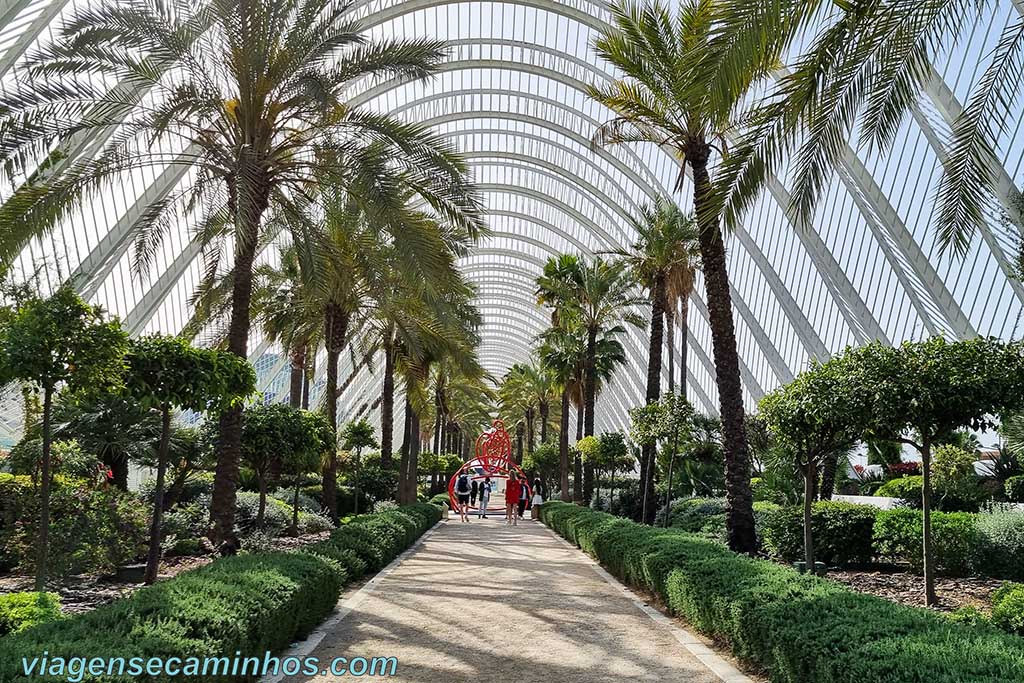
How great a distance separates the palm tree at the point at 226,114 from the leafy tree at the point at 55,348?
141 inches

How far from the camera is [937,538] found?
12.4m

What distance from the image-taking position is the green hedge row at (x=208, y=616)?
15.1 ft

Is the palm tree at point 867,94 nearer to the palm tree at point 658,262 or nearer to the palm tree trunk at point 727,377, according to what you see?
the palm tree trunk at point 727,377

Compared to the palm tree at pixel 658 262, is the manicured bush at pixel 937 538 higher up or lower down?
lower down

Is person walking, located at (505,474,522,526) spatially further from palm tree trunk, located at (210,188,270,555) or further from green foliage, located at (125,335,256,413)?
green foliage, located at (125,335,256,413)

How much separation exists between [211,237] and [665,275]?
1361 centimetres

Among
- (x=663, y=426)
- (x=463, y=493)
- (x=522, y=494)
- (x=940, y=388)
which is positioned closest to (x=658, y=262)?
(x=663, y=426)

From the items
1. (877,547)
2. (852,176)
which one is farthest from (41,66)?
(852,176)

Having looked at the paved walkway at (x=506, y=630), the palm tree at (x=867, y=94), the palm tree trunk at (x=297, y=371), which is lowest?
the paved walkway at (x=506, y=630)

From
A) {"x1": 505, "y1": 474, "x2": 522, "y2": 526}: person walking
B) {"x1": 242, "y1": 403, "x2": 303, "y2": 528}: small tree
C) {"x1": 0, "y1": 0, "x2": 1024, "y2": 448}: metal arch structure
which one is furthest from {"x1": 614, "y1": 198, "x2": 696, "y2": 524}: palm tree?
{"x1": 242, "y1": 403, "x2": 303, "y2": 528}: small tree

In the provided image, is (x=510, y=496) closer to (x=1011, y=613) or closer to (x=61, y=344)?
(x=61, y=344)

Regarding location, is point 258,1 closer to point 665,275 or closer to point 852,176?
point 665,275

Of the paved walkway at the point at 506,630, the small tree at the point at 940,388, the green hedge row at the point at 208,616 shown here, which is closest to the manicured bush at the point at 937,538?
the small tree at the point at 940,388

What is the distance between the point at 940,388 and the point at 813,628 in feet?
14.7
